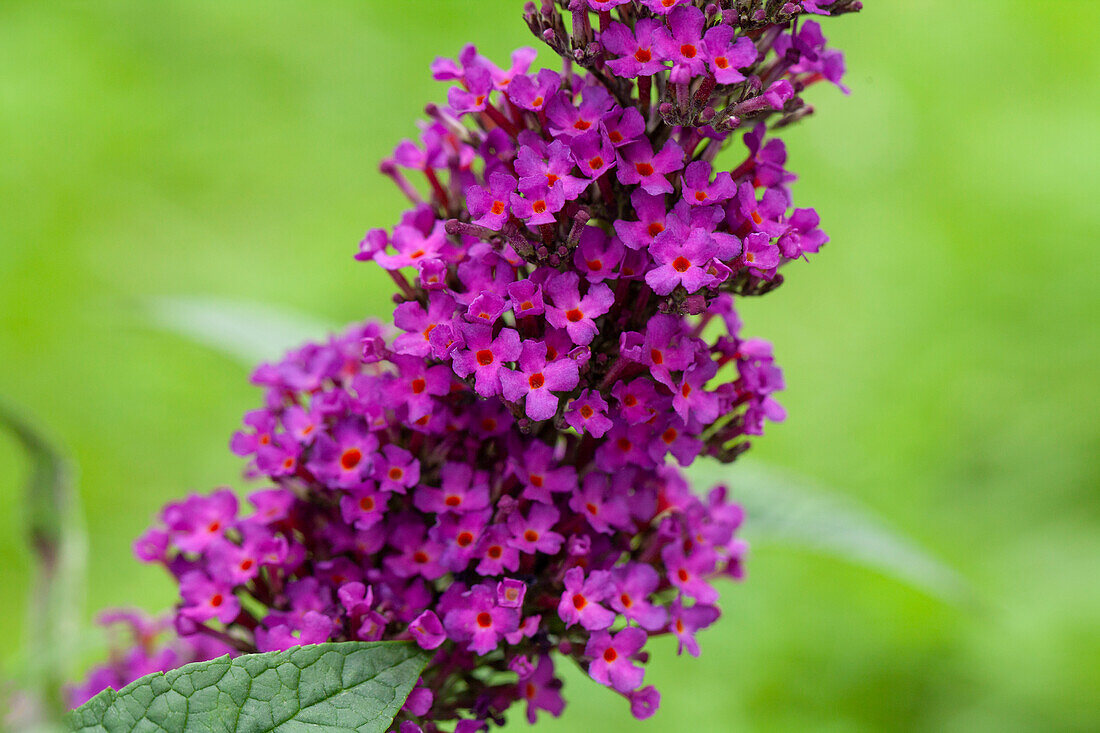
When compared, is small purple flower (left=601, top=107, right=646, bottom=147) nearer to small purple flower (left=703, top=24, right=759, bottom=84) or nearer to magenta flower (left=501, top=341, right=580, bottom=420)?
small purple flower (left=703, top=24, right=759, bottom=84)

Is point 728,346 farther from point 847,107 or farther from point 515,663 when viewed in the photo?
point 847,107

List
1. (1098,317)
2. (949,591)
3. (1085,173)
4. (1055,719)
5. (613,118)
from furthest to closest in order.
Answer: (1085,173) → (1098,317) → (1055,719) → (949,591) → (613,118)

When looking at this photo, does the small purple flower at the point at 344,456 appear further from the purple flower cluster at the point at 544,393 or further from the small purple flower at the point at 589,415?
the small purple flower at the point at 589,415

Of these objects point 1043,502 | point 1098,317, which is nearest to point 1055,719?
point 1043,502

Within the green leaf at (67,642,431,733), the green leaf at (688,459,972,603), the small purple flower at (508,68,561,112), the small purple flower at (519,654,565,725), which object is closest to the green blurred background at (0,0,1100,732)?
the green leaf at (688,459,972,603)

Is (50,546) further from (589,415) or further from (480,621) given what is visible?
(589,415)

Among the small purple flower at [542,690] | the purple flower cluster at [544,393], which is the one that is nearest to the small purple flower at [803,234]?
the purple flower cluster at [544,393]

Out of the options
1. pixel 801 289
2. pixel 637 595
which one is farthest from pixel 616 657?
pixel 801 289
